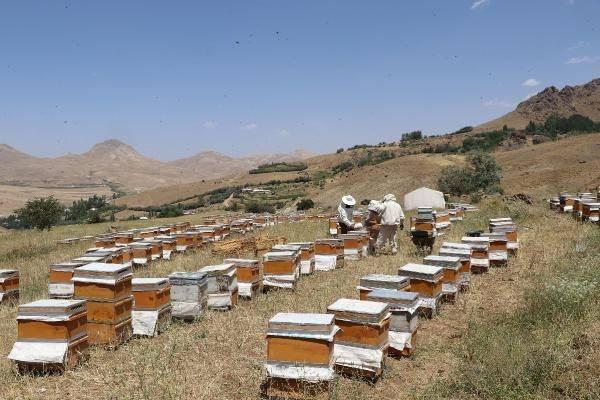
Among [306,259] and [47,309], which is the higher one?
[47,309]

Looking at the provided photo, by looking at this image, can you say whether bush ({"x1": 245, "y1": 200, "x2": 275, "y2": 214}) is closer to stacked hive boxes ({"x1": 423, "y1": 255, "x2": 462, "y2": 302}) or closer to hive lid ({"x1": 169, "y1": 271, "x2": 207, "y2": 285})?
stacked hive boxes ({"x1": 423, "y1": 255, "x2": 462, "y2": 302})

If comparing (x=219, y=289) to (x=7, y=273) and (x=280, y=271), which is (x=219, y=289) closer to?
(x=280, y=271)

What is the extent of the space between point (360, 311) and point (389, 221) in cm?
957

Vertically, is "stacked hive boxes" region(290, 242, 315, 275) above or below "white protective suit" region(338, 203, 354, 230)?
below

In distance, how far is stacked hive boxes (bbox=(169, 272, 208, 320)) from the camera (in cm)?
883

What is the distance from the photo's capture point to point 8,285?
11.6 meters

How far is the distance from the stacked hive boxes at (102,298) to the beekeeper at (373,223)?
9629mm

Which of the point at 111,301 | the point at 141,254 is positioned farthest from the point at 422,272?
the point at 141,254

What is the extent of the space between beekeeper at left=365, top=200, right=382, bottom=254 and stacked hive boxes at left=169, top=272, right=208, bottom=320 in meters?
8.03

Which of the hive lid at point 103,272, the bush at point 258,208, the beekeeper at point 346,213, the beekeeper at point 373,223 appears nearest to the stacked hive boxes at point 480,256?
the beekeeper at point 373,223

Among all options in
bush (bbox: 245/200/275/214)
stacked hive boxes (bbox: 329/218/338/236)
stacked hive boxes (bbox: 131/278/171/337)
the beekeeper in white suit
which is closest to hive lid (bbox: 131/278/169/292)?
stacked hive boxes (bbox: 131/278/171/337)

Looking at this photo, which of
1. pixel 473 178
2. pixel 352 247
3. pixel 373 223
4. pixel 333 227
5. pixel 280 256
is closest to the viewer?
pixel 280 256

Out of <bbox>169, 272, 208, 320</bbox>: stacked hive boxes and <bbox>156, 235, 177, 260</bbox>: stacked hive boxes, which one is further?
<bbox>156, 235, 177, 260</bbox>: stacked hive boxes

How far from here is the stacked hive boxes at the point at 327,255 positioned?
13750 mm
